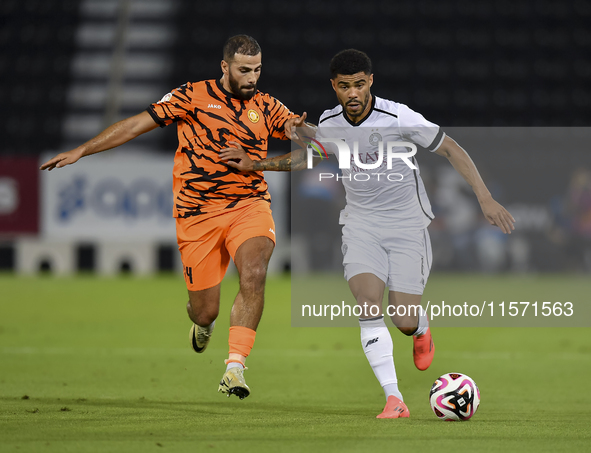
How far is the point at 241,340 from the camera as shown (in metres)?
5.72

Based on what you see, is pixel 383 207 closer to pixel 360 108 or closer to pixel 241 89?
pixel 360 108

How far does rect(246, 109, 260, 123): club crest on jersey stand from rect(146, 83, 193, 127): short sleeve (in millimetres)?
382

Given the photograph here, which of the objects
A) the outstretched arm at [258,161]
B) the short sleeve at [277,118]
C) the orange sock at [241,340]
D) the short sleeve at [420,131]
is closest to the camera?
the orange sock at [241,340]

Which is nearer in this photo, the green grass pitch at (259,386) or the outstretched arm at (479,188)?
the green grass pitch at (259,386)

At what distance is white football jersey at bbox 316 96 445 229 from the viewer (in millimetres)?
5848

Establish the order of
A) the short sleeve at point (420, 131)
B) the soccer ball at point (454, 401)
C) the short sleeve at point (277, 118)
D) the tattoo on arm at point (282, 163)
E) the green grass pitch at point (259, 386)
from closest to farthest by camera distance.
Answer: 1. the green grass pitch at point (259, 386)
2. the soccer ball at point (454, 401)
3. the short sleeve at point (420, 131)
4. the tattoo on arm at point (282, 163)
5. the short sleeve at point (277, 118)

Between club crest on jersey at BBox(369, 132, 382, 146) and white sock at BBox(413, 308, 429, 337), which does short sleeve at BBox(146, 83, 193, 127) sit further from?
white sock at BBox(413, 308, 429, 337)

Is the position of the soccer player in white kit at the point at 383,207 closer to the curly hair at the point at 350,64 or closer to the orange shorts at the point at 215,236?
the curly hair at the point at 350,64

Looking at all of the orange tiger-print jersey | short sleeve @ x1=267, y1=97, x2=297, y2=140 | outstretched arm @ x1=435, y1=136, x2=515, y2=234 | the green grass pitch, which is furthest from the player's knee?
outstretched arm @ x1=435, y1=136, x2=515, y2=234

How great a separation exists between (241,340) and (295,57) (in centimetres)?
1842

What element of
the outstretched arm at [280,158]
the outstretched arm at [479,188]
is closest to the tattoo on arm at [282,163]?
the outstretched arm at [280,158]

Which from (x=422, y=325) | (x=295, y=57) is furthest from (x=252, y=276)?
(x=295, y=57)

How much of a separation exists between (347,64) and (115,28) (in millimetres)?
20709

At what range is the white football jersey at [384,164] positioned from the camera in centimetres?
585
